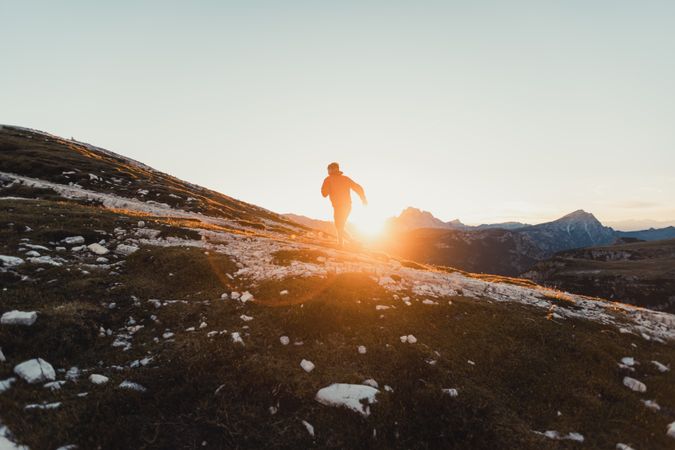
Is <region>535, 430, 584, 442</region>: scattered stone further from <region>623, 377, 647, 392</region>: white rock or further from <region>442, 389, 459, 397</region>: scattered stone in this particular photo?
<region>623, 377, 647, 392</region>: white rock

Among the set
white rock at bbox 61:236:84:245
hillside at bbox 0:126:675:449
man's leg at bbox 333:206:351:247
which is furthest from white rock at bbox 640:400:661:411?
white rock at bbox 61:236:84:245

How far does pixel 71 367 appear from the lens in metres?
7.78

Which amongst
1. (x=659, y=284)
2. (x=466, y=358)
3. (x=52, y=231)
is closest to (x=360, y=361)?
(x=466, y=358)

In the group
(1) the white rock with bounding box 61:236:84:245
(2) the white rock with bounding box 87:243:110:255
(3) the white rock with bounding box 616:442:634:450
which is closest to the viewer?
(3) the white rock with bounding box 616:442:634:450

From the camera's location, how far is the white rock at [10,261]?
12.2 m

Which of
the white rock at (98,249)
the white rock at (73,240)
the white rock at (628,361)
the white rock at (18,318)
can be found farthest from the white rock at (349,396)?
the white rock at (73,240)

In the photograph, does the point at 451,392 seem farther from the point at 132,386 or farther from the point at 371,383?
the point at 132,386

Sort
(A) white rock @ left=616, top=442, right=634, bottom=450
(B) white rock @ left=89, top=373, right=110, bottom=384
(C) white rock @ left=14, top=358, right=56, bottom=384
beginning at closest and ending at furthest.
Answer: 1. (A) white rock @ left=616, top=442, right=634, bottom=450
2. (C) white rock @ left=14, top=358, right=56, bottom=384
3. (B) white rock @ left=89, top=373, right=110, bottom=384

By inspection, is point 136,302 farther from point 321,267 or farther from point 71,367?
point 321,267

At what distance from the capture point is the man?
72.9 ft

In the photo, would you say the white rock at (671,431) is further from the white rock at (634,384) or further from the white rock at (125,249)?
the white rock at (125,249)

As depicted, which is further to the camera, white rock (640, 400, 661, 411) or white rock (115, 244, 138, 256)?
white rock (115, 244, 138, 256)

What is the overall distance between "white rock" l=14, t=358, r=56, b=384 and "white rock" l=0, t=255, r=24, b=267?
699 cm

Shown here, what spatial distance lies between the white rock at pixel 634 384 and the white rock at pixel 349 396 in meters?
6.64
